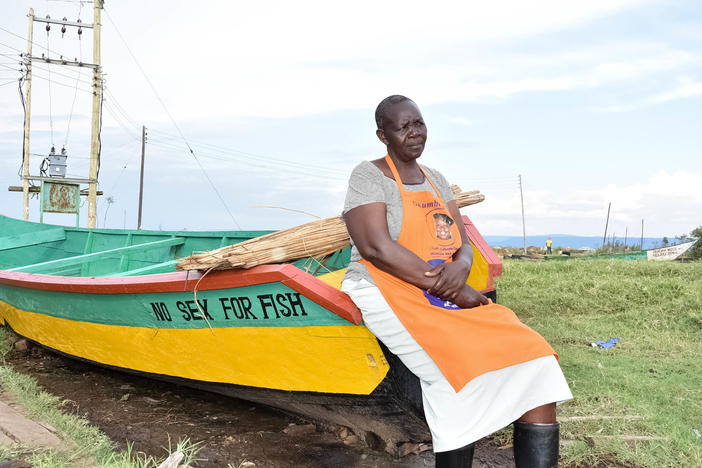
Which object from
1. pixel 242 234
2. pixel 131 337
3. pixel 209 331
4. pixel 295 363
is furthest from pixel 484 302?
pixel 242 234

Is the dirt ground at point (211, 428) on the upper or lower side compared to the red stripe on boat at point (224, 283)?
lower

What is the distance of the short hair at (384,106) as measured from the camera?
278 cm

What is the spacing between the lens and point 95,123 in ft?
64.3

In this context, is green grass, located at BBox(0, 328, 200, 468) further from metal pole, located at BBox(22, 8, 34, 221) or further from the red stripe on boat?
metal pole, located at BBox(22, 8, 34, 221)

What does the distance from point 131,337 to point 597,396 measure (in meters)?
3.87

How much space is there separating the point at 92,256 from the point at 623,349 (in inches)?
241

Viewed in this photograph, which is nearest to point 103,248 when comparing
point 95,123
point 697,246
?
point 95,123

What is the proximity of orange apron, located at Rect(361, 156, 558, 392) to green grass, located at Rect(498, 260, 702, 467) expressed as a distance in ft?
5.47

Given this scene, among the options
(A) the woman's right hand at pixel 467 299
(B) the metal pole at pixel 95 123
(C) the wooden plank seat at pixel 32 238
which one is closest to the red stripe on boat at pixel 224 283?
(A) the woman's right hand at pixel 467 299

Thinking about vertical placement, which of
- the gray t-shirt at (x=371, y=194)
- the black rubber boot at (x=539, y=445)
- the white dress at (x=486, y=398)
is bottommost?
the black rubber boot at (x=539, y=445)

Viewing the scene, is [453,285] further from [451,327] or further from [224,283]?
[224,283]

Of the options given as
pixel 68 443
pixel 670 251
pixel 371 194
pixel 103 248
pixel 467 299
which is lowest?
pixel 670 251

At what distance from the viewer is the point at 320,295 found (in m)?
3.13

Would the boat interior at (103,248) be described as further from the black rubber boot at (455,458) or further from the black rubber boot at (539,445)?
the black rubber boot at (539,445)
